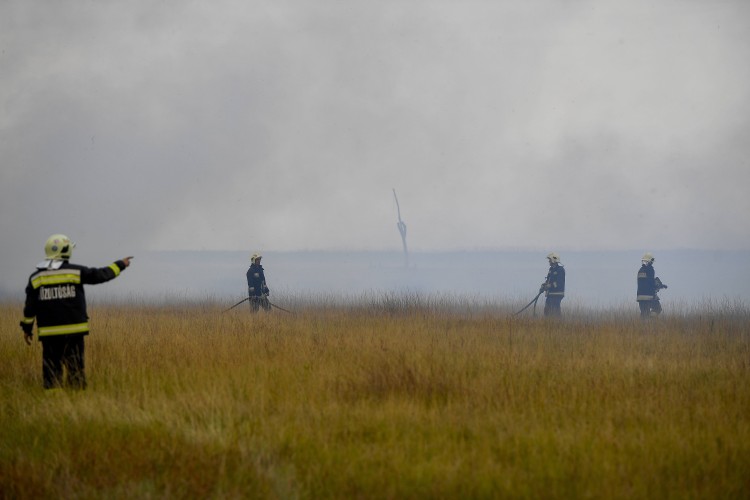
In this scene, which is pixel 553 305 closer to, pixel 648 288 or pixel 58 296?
pixel 648 288

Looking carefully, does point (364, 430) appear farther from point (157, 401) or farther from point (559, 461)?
point (157, 401)

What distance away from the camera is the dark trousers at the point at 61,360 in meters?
7.98

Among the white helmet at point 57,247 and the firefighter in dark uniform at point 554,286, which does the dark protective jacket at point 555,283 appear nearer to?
the firefighter in dark uniform at point 554,286

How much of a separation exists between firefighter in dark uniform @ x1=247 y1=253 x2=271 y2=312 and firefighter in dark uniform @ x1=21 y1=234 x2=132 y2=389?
10724 millimetres

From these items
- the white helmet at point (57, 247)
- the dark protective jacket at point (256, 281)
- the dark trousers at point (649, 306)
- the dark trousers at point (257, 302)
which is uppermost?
the white helmet at point (57, 247)

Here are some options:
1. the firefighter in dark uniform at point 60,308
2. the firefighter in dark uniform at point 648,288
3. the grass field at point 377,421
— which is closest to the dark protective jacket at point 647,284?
the firefighter in dark uniform at point 648,288

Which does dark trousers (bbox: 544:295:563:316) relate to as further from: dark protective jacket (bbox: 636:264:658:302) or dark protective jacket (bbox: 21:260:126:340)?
dark protective jacket (bbox: 21:260:126:340)

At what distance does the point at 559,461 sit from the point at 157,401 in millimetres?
4039

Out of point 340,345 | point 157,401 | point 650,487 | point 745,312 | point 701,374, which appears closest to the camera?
point 650,487

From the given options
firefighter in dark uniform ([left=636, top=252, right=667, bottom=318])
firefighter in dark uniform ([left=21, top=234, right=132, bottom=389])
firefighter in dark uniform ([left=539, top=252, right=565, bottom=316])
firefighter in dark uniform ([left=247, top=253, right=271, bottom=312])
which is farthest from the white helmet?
firefighter in dark uniform ([left=636, top=252, right=667, bottom=318])

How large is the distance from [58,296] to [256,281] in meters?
11.1

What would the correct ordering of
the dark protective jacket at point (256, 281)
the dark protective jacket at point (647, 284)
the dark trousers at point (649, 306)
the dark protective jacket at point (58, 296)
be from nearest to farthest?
the dark protective jacket at point (58, 296) < the dark protective jacket at point (647, 284) < the dark trousers at point (649, 306) < the dark protective jacket at point (256, 281)

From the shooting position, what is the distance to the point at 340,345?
10922 millimetres

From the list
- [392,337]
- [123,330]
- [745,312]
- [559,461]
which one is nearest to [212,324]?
[123,330]
